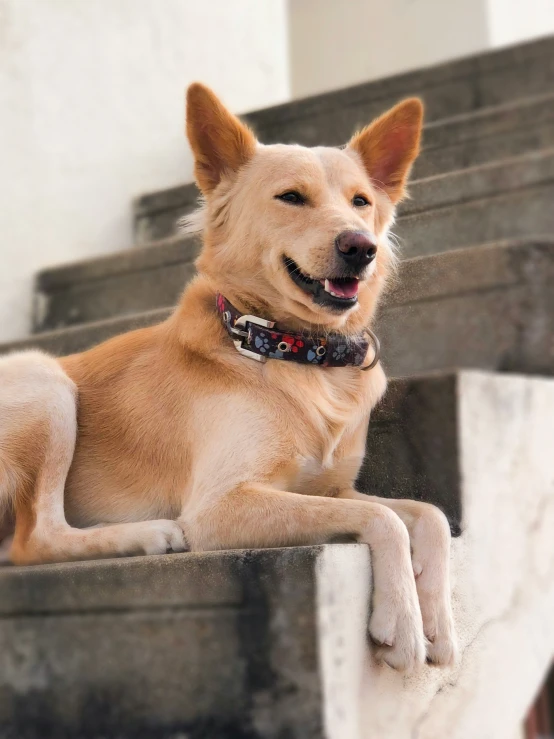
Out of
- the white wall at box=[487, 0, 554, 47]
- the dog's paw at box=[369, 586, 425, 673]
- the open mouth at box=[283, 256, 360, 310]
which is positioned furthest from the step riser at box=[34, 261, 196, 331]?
the white wall at box=[487, 0, 554, 47]

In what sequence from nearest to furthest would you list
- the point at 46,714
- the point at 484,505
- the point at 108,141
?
the point at 46,714 < the point at 484,505 < the point at 108,141

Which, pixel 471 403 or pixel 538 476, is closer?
pixel 471 403

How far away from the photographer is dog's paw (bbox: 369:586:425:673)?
1425mm

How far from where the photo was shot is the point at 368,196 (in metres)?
2.01

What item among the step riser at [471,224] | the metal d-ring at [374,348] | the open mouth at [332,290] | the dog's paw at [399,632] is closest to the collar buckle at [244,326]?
the open mouth at [332,290]

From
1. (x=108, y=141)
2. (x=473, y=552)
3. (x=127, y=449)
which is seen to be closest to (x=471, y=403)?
(x=473, y=552)

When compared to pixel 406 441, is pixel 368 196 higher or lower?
higher

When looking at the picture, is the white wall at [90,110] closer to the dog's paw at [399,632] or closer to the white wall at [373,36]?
the white wall at [373,36]

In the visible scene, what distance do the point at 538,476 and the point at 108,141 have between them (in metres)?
2.56

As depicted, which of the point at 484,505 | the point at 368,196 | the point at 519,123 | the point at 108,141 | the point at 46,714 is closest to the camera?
the point at 46,714

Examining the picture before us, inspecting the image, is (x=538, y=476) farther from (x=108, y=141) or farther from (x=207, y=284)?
(x=108, y=141)

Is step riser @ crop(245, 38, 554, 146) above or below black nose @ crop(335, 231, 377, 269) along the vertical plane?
below

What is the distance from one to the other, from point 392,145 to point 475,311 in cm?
48

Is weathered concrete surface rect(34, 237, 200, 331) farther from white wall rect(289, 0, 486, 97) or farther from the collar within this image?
white wall rect(289, 0, 486, 97)
